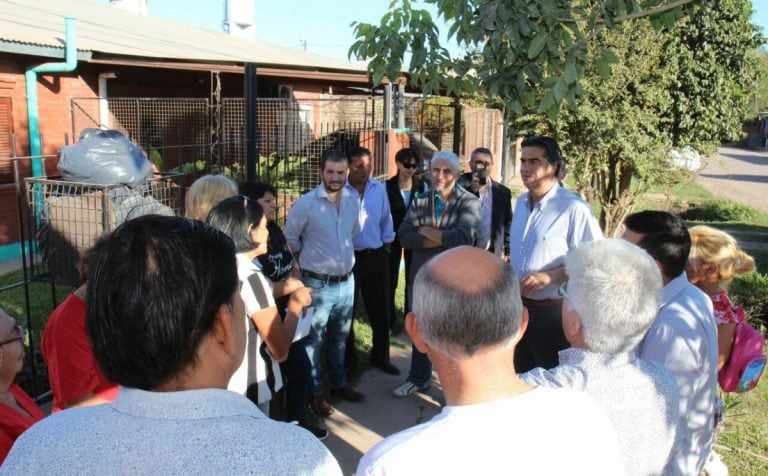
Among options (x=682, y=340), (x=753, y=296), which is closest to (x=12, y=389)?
(x=682, y=340)

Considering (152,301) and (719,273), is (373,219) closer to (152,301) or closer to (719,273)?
(719,273)

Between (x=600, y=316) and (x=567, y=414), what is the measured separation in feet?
1.74

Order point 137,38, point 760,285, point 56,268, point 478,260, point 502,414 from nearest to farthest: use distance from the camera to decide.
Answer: point 502,414
point 478,260
point 56,268
point 760,285
point 137,38

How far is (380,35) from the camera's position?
10.3ft

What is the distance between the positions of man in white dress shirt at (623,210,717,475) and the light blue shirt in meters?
1.51

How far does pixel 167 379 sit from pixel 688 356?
5.73 ft

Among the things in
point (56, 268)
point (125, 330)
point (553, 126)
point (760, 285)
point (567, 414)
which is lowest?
point (760, 285)

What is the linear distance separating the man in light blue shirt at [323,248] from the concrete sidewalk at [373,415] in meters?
0.18

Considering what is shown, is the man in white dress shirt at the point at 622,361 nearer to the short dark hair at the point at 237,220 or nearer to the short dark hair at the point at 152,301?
the short dark hair at the point at 152,301

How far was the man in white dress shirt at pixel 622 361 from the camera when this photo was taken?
1.76m

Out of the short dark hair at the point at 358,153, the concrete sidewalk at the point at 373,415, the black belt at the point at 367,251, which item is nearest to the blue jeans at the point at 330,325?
the concrete sidewalk at the point at 373,415

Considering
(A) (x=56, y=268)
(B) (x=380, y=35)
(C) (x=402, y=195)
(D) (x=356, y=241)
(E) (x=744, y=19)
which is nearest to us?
(B) (x=380, y=35)

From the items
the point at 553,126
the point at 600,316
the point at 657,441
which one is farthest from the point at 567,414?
the point at 553,126

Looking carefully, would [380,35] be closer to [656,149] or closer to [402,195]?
[402,195]
